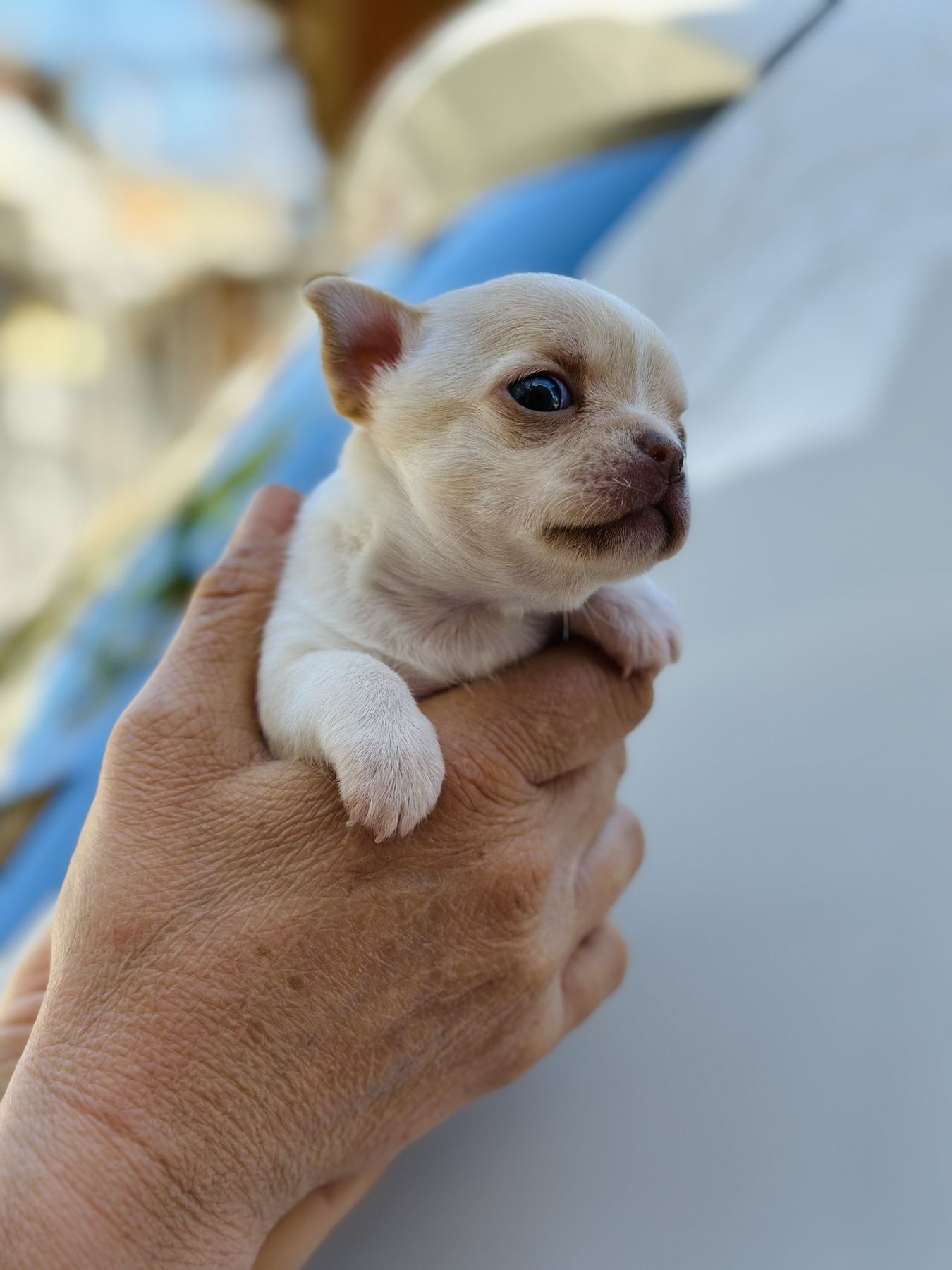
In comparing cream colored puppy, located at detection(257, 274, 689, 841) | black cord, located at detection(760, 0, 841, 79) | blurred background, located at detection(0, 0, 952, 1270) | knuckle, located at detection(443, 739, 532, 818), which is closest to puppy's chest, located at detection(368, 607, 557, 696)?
cream colored puppy, located at detection(257, 274, 689, 841)

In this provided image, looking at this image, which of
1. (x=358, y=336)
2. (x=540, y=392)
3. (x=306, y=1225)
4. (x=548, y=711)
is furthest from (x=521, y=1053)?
(x=358, y=336)

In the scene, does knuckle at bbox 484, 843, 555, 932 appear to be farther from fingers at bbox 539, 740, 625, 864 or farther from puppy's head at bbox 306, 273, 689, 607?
puppy's head at bbox 306, 273, 689, 607

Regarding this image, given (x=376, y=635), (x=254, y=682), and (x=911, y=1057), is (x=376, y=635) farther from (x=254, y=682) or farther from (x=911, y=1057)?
(x=911, y=1057)

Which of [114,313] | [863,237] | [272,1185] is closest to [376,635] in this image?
[272,1185]

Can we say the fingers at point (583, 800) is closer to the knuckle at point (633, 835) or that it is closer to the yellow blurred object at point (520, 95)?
the knuckle at point (633, 835)

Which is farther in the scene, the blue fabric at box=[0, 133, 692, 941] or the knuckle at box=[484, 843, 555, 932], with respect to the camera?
the blue fabric at box=[0, 133, 692, 941]

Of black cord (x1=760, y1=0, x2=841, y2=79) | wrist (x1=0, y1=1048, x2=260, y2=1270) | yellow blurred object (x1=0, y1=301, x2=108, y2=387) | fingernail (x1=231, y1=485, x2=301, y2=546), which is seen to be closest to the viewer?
wrist (x1=0, y1=1048, x2=260, y2=1270)

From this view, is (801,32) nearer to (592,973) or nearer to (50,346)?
(592,973)
